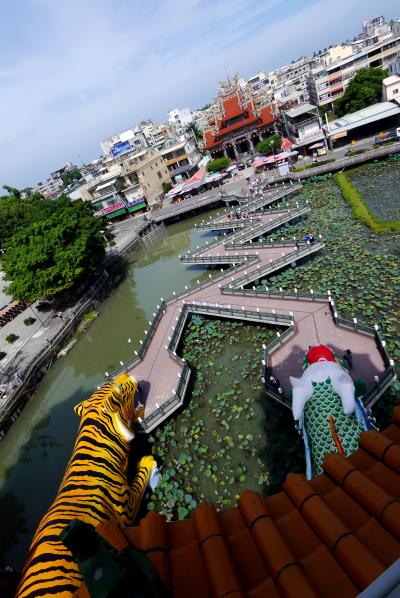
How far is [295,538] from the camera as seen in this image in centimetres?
433

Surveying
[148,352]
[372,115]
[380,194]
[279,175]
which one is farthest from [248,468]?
[372,115]

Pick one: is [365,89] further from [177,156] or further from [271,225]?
[271,225]

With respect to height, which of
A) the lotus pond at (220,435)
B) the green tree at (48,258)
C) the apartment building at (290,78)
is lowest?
the lotus pond at (220,435)

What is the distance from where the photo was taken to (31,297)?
108ft

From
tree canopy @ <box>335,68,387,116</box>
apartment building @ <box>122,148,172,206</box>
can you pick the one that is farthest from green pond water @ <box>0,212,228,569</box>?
tree canopy @ <box>335,68,387,116</box>

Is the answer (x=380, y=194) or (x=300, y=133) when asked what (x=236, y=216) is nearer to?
(x=380, y=194)

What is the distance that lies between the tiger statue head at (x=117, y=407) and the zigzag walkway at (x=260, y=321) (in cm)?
118

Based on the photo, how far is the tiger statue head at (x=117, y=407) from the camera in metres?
16.3

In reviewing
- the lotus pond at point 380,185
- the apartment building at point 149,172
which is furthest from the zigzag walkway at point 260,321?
the apartment building at point 149,172

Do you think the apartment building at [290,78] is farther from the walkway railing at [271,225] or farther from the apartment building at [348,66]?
the walkway railing at [271,225]

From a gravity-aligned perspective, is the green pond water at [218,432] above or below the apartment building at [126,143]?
below

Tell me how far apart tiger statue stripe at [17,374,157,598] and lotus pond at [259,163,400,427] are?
11904 mm

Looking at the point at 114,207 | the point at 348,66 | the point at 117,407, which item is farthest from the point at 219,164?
the point at 117,407

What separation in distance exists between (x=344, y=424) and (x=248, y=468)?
6.17 meters
